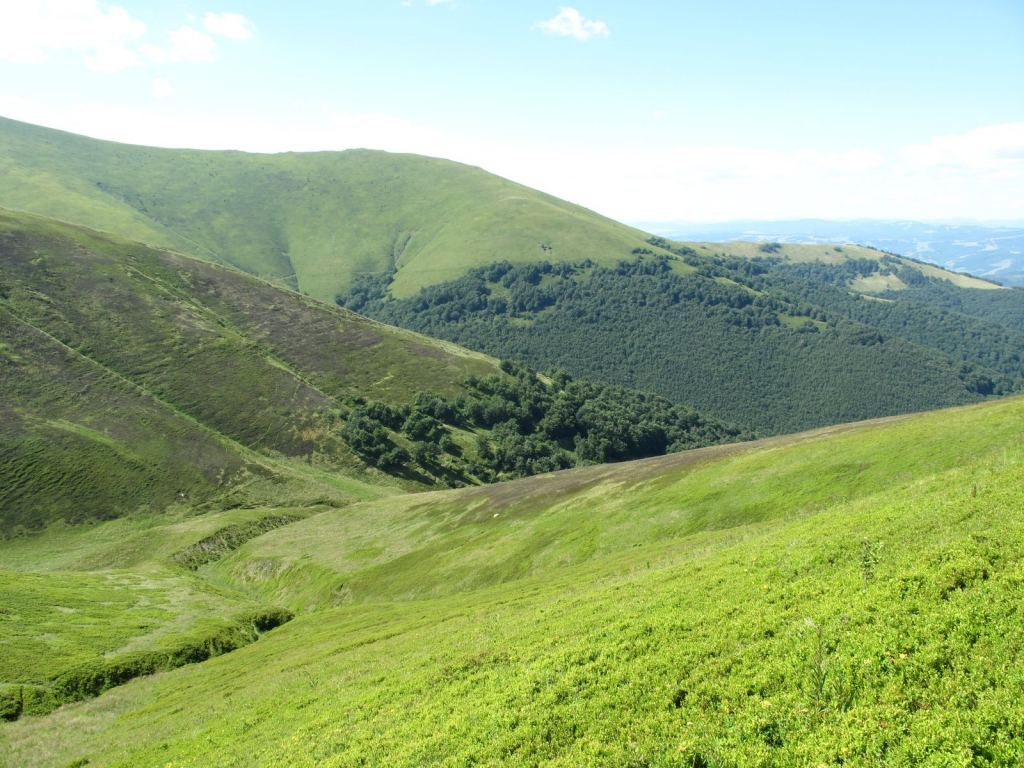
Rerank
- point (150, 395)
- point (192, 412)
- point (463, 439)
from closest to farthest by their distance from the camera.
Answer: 1. point (150, 395)
2. point (192, 412)
3. point (463, 439)

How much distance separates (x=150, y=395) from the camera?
14988cm

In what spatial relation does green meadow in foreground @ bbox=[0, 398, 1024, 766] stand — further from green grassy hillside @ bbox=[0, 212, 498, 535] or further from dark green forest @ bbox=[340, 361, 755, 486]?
dark green forest @ bbox=[340, 361, 755, 486]

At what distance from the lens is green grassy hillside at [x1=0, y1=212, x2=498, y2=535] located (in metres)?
117

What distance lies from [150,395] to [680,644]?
6295 inches

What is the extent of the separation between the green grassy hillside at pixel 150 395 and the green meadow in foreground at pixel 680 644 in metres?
62.7

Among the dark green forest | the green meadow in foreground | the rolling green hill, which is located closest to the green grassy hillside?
the rolling green hill

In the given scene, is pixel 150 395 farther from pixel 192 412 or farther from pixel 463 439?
pixel 463 439

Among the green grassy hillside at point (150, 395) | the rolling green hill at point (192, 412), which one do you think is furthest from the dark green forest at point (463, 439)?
the green grassy hillside at point (150, 395)

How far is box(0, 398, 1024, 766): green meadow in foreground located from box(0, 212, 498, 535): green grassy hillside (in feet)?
206

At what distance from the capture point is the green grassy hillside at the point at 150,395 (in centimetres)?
11731

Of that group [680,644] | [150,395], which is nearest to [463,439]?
[150,395]

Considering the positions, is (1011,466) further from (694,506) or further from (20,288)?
(20,288)

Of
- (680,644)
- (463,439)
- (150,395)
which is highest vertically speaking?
(680,644)

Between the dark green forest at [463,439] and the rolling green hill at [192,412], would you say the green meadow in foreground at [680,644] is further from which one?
the dark green forest at [463,439]
